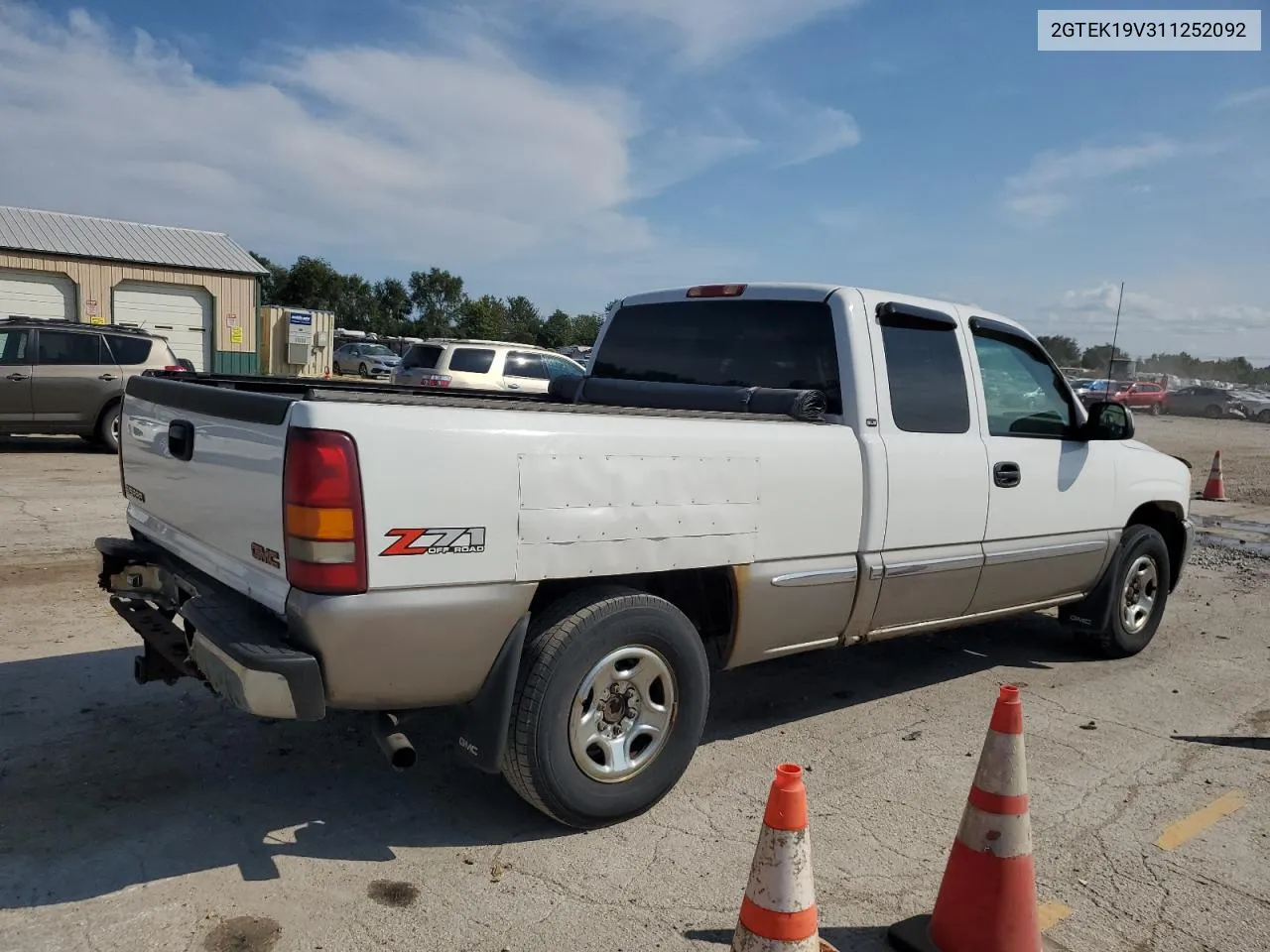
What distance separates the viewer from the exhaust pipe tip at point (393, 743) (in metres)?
2.98

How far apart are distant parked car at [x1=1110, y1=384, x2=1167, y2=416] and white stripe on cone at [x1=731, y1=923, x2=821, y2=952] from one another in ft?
142

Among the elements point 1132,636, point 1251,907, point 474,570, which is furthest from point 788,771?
point 1132,636

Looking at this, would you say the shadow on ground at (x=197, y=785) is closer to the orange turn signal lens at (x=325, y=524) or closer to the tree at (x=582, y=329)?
the orange turn signal lens at (x=325, y=524)

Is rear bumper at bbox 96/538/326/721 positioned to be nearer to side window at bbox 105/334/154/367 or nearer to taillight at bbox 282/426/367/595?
taillight at bbox 282/426/367/595

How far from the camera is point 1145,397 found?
42125 mm

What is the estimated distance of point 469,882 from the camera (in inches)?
122

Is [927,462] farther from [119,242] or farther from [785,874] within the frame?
[119,242]

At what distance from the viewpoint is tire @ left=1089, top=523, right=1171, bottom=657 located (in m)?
5.84

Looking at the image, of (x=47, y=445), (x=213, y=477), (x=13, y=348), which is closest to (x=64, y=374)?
(x=13, y=348)

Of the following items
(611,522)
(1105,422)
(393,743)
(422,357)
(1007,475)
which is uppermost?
(422,357)

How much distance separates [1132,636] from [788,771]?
4.54 meters

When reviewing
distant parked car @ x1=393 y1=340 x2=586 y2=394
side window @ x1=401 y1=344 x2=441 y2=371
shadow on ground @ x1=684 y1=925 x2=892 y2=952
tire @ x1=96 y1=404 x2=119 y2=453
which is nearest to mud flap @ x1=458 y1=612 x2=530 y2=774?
shadow on ground @ x1=684 y1=925 x2=892 y2=952

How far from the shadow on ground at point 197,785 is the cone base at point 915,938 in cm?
120

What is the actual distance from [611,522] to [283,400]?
1118 mm
